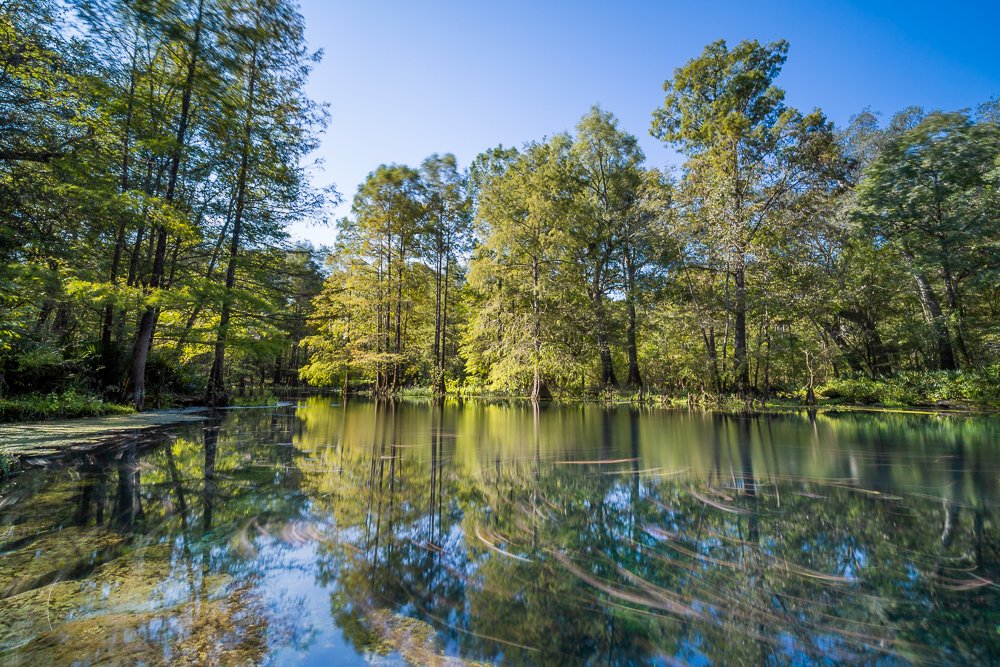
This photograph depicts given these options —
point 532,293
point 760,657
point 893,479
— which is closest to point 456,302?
point 532,293

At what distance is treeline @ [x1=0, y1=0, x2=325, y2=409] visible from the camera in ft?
24.2

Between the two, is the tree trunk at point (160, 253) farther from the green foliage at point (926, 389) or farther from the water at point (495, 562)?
the green foliage at point (926, 389)

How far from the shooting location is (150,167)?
10.4 metres

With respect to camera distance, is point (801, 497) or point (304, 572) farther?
point (801, 497)

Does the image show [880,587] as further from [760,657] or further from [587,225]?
[587,225]

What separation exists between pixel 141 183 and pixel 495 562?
42.4 feet

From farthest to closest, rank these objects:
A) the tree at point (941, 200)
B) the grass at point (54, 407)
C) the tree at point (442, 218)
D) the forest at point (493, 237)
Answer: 1. the tree at point (442, 218)
2. the tree at point (941, 200)
3. the forest at point (493, 237)
4. the grass at point (54, 407)

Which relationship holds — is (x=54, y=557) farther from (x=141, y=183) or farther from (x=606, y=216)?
(x=606, y=216)

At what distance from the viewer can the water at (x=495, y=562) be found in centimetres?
157

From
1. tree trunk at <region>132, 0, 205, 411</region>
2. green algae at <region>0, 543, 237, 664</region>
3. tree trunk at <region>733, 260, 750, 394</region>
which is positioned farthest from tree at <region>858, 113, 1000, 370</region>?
tree trunk at <region>132, 0, 205, 411</region>

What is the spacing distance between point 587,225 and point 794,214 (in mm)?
7370

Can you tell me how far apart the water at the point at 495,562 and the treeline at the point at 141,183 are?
17.1 ft

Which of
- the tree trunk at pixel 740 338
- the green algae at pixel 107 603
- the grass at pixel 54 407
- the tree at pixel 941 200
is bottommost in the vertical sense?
the green algae at pixel 107 603

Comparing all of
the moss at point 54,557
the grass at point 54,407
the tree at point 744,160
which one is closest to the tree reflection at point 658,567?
the moss at point 54,557
